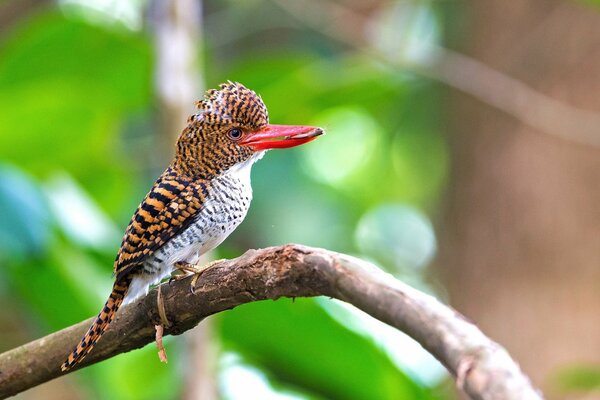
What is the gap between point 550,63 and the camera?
511 centimetres

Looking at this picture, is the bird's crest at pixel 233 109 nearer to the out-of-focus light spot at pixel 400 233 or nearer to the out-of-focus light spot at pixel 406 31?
the out-of-focus light spot at pixel 406 31

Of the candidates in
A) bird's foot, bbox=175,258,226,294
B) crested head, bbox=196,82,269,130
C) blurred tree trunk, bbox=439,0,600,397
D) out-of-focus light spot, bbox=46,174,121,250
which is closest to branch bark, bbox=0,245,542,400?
bird's foot, bbox=175,258,226,294

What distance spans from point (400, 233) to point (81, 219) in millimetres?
3508

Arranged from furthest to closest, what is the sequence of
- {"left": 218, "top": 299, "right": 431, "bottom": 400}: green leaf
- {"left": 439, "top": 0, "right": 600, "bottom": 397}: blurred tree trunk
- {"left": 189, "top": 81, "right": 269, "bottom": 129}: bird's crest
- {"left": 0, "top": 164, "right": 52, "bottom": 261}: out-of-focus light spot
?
{"left": 439, "top": 0, "right": 600, "bottom": 397}: blurred tree trunk
{"left": 218, "top": 299, "right": 431, "bottom": 400}: green leaf
{"left": 0, "top": 164, "right": 52, "bottom": 261}: out-of-focus light spot
{"left": 189, "top": 81, "right": 269, "bottom": 129}: bird's crest

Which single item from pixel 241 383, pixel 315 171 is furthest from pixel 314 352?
pixel 315 171

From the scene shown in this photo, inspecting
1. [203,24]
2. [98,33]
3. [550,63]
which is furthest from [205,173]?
[203,24]

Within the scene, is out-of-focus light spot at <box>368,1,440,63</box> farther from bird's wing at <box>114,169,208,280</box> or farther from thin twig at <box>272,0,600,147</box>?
bird's wing at <box>114,169,208,280</box>

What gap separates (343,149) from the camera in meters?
7.19

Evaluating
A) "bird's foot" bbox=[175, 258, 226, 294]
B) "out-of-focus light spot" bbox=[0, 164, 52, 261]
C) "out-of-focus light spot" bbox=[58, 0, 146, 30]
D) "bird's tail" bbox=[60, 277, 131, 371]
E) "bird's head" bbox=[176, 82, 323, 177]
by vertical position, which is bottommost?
"bird's tail" bbox=[60, 277, 131, 371]

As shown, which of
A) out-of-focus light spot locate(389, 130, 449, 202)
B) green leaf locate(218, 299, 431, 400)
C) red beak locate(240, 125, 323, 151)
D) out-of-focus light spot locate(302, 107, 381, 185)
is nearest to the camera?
red beak locate(240, 125, 323, 151)

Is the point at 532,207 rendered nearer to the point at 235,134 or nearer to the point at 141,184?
the point at 141,184

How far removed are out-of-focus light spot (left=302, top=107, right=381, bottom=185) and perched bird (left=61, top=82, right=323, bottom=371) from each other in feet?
13.3

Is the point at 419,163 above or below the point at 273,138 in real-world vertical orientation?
above

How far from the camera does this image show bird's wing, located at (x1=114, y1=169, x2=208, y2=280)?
87.0 inches
